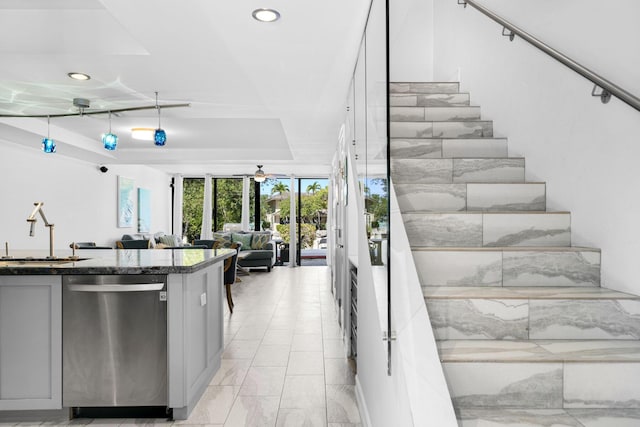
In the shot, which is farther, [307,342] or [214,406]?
[307,342]

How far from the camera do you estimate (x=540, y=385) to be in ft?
4.76

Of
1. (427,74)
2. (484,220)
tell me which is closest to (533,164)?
(484,220)

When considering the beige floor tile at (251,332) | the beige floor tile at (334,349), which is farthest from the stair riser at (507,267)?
the beige floor tile at (251,332)

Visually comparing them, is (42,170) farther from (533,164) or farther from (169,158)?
(533,164)

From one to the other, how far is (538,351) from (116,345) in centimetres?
241

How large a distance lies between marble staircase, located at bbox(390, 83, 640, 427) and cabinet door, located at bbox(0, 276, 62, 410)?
2.30m

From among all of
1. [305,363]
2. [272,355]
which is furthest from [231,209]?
[305,363]

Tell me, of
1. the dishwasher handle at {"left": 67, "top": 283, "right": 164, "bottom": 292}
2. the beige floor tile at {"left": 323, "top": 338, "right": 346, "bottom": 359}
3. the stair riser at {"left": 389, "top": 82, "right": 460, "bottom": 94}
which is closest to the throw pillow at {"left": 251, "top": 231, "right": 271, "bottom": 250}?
the beige floor tile at {"left": 323, "top": 338, "right": 346, "bottom": 359}

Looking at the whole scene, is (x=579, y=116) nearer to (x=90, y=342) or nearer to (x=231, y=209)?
(x=90, y=342)

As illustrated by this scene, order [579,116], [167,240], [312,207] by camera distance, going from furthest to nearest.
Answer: [312,207] < [167,240] < [579,116]

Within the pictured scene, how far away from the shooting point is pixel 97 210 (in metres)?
8.23

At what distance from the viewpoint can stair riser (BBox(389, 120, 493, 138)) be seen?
10.1 feet

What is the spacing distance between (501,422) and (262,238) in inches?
391

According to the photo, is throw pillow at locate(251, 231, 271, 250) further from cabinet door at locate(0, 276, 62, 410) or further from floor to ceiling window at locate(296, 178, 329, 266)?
cabinet door at locate(0, 276, 62, 410)
